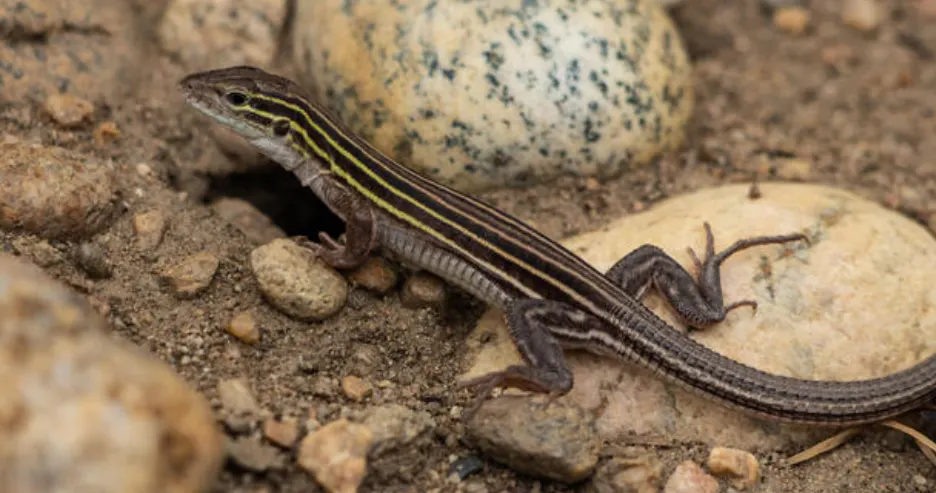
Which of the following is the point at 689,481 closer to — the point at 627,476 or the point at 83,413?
the point at 627,476

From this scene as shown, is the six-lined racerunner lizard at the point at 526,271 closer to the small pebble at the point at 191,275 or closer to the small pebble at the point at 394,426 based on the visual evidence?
the small pebble at the point at 394,426

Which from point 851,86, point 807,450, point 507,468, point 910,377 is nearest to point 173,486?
point 507,468

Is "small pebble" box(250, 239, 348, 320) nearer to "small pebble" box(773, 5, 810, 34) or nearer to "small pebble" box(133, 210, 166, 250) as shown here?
"small pebble" box(133, 210, 166, 250)

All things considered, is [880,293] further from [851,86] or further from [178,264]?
[178,264]

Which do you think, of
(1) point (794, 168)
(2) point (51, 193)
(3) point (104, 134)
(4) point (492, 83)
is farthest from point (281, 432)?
(1) point (794, 168)

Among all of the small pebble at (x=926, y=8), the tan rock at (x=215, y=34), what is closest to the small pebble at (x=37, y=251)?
the tan rock at (x=215, y=34)
